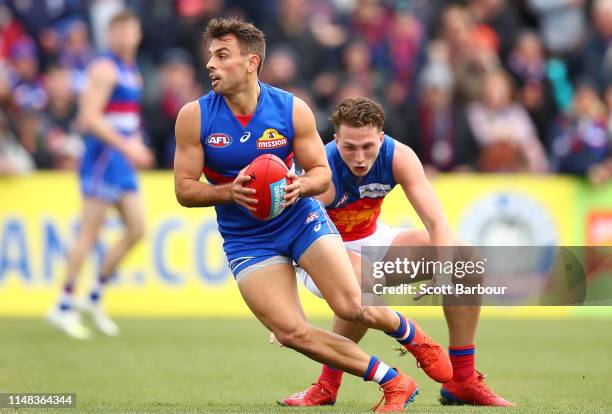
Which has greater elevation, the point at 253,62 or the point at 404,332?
the point at 253,62

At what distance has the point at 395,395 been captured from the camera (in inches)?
265

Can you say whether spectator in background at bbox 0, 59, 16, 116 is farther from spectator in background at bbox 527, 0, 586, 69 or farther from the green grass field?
spectator in background at bbox 527, 0, 586, 69

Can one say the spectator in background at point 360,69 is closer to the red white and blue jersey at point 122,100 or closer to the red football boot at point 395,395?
the red white and blue jersey at point 122,100

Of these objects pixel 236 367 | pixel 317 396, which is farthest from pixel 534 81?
pixel 317 396

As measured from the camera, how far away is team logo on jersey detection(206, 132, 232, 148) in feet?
22.5

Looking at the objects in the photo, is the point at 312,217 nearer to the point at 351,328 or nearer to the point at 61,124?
the point at 351,328

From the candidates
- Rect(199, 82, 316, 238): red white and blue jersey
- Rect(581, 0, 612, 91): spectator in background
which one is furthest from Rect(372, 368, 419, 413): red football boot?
Rect(581, 0, 612, 91): spectator in background

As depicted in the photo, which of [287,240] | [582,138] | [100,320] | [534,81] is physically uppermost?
[534,81]

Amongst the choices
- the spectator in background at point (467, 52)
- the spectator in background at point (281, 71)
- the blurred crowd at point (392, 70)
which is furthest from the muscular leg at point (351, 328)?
the spectator in background at point (467, 52)

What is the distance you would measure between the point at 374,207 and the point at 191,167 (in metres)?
1.42

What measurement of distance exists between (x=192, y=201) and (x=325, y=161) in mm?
828

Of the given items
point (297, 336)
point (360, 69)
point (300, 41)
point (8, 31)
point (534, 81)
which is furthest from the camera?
point (8, 31)

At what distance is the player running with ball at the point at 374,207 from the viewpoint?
720 centimetres

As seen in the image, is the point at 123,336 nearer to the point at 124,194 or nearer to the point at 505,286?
the point at 124,194
